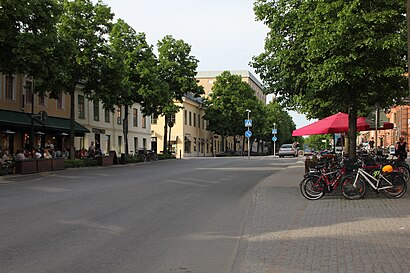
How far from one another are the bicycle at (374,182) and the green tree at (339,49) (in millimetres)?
2831

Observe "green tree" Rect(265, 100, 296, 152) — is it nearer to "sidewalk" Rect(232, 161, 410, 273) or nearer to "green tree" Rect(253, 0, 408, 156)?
"green tree" Rect(253, 0, 408, 156)

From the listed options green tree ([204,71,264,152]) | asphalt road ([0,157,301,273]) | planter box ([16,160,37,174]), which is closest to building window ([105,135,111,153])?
planter box ([16,160,37,174])

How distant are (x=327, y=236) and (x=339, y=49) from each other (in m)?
7.38

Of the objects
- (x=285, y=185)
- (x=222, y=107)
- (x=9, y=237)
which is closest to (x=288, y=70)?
(x=285, y=185)

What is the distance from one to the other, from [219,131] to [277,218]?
222ft

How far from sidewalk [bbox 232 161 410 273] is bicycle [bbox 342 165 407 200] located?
0.27 metres

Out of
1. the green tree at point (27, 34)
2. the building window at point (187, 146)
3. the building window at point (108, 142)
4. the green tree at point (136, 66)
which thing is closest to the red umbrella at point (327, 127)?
the green tree at point (27, 34)

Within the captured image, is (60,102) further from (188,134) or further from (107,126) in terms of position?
(188,134)

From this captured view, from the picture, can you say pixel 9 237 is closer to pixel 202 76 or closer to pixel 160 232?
pixel 160 232

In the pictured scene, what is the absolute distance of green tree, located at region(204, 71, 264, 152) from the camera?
76.1m

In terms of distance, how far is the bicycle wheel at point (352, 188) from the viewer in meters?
12.6

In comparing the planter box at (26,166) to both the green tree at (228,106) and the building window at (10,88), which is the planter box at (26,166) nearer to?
the building window at (10,88)

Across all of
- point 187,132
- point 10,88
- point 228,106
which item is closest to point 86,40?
point 10,88

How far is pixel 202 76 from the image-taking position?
12000 cm
